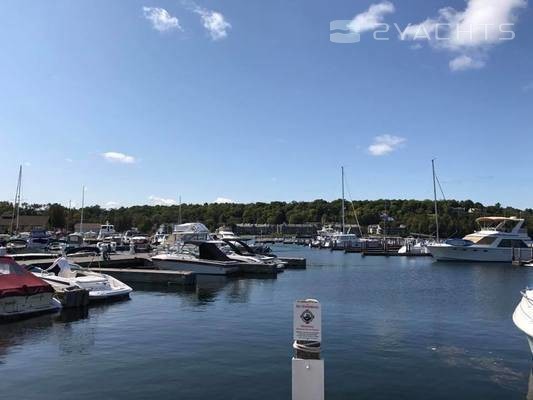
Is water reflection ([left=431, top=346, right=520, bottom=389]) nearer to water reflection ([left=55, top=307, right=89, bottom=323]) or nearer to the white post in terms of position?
the white post

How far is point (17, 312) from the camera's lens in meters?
20.7

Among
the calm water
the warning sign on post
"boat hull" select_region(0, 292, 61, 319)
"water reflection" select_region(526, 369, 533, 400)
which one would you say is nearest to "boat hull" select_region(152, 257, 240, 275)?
the calm water

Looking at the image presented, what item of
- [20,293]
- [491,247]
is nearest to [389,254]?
[491,247]

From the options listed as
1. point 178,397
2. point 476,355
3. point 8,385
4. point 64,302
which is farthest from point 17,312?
point 476,355

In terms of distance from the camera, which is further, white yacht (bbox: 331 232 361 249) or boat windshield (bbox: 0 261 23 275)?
white yacht (bbox: 331 232 361 249)

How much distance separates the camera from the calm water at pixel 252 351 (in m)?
12.1

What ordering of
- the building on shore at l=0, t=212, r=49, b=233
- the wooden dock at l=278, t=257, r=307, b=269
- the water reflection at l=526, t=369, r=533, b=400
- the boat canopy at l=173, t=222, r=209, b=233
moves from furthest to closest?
the building on shore at l=0, t=212, r=49, b=233 → the boat canopy at l=173, t=222, r=209, b=233 → the wooden dock at l=278, t=257, r=307, b=269 → the water reflection at l=526, t=369, r=533, b=400

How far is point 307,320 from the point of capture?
25.8 feet

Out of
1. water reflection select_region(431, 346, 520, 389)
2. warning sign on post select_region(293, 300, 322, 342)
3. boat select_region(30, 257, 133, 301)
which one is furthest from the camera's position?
boat select_region(30, 257, 133, 301)

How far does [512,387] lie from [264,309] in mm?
14669

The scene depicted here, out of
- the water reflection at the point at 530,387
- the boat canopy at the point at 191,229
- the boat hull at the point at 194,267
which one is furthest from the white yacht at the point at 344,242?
the water reflection at the point at 530,387

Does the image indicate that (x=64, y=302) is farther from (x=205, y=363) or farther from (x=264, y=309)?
(x=205, y=363)

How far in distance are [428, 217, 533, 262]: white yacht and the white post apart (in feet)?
217

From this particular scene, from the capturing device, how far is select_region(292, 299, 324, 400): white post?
24.8ft
